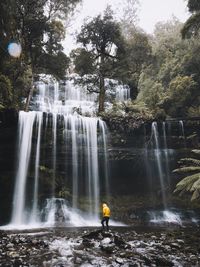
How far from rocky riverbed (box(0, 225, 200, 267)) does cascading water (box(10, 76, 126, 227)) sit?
16.7ft

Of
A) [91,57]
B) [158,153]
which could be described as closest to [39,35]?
[91,57]

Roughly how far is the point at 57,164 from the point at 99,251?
32.8 ft

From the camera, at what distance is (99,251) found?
927cm

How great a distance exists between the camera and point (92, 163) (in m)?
19.3

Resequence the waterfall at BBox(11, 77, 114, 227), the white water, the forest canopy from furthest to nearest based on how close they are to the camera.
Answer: the forest canopy → the waterfall at BBox(11, 77, 114, 227) → the white water

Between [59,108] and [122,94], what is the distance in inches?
270

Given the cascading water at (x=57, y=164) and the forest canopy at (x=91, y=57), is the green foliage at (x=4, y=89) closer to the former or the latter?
the forest canopy at (x=91, y=57)

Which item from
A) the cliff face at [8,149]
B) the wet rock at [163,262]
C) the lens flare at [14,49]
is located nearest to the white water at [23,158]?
the cliff face at [8,149]

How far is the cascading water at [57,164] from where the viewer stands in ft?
56.0

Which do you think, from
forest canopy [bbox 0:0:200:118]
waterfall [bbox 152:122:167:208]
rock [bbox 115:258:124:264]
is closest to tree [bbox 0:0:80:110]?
forest canopy [bbox 0:0:200:118]

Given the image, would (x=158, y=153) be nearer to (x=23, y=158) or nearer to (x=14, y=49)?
(x=23, y=158)

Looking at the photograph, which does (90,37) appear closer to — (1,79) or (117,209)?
(1,79)

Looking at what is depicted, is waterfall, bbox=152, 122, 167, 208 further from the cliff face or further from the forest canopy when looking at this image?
the cliff face

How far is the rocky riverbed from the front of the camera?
317 inches
